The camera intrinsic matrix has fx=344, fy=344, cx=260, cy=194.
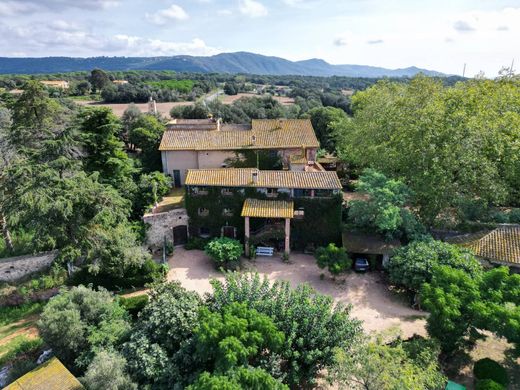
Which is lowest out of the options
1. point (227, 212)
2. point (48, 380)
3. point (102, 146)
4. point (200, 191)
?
point (48, 380)

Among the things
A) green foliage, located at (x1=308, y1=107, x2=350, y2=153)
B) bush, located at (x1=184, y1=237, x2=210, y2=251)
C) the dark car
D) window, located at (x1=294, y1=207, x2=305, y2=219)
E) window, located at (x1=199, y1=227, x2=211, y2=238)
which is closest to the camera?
the dark car

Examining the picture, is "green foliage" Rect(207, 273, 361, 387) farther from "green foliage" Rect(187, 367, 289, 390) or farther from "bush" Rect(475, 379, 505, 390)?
"bush" Rect(475, 379, 505, 390)

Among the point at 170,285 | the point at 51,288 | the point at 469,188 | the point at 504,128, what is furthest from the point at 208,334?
the point at 504,128

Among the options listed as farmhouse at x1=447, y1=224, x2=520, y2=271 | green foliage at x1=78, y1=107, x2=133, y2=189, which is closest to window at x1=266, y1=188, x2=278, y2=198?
green foliage at x1=78, y1=107, x2=133, y2=189

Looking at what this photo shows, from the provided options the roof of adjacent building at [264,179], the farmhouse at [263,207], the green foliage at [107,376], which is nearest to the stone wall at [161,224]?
the farmhouse at [263,207]

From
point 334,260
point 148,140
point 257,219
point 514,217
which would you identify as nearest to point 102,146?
point 148,140

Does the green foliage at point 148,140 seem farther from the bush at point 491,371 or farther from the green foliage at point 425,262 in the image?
the bush at point 491,371

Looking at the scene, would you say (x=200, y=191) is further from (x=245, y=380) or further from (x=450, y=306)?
(x=450, y=306)
